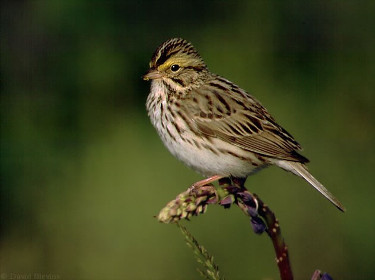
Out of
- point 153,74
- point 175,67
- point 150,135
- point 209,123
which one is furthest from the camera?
point 150,135

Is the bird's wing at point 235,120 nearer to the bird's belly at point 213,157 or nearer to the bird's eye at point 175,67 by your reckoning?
the bird's belly at point 213,157

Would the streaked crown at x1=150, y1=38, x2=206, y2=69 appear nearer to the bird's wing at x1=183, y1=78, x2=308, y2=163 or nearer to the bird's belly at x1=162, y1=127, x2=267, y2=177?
the bird's wing at x1=183, y1=78, x2=308, y2=163

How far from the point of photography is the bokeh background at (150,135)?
5.31 m

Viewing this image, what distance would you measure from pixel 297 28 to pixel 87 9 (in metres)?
1.72

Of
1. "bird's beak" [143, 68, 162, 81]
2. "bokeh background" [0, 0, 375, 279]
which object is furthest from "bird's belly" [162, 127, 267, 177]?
"bokeh background" [0, 0, 375, 279]

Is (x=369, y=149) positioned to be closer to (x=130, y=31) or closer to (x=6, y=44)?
(x=130, y=31)

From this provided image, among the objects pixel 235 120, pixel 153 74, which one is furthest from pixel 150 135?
pixel 153 74

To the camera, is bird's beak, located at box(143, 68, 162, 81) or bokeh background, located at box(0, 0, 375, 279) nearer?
bird's beak, located at box(143, 68, 162, 81)

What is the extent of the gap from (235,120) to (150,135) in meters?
2.04

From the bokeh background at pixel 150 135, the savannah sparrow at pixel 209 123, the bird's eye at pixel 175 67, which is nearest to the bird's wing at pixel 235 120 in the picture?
the savannah sparrow at pixel 209 123

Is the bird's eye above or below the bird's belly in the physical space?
above

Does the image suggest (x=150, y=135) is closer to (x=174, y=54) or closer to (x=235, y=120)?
(x=235, y=120)

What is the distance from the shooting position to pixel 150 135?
574 centimetres

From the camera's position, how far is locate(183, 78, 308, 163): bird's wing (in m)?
3.69
